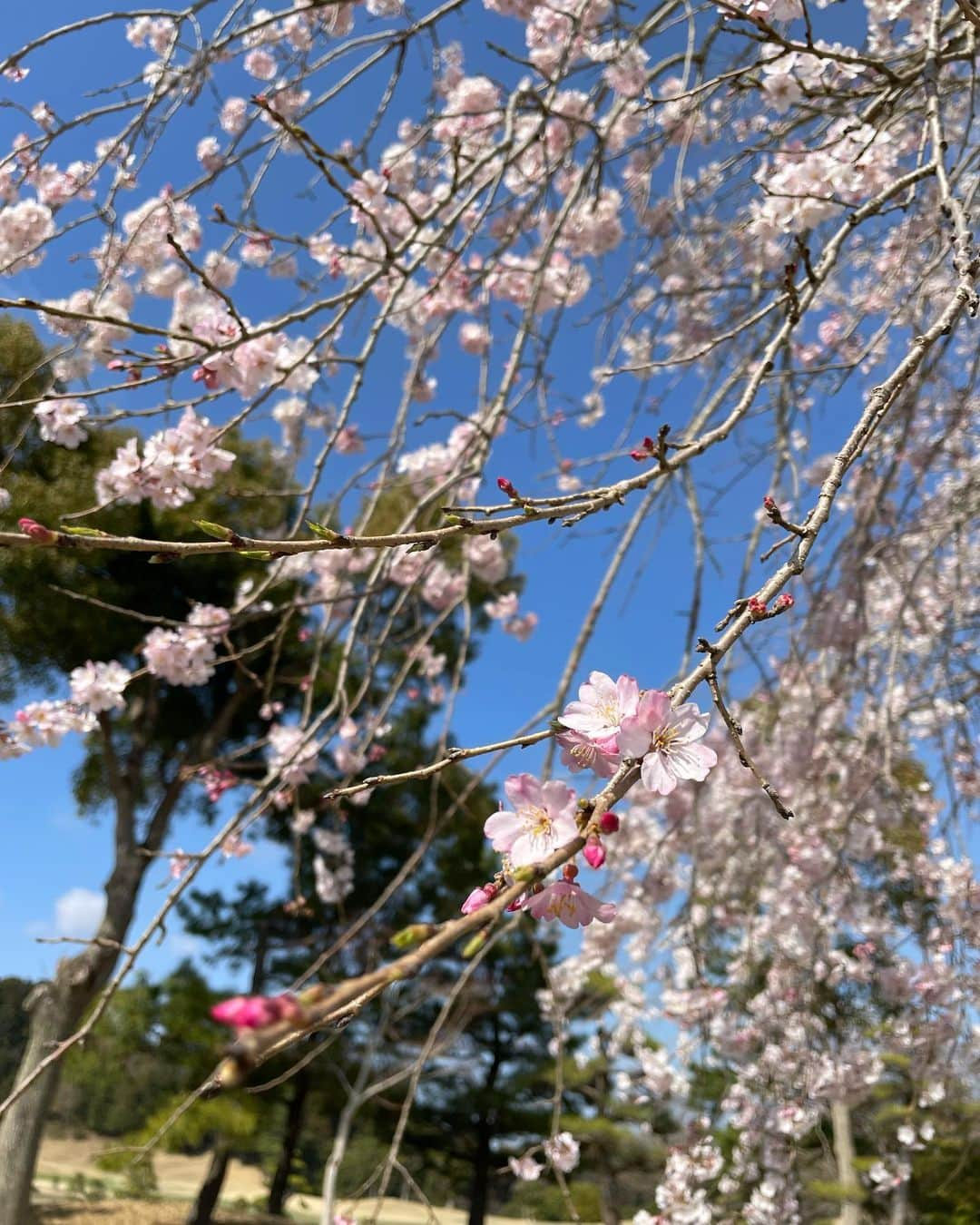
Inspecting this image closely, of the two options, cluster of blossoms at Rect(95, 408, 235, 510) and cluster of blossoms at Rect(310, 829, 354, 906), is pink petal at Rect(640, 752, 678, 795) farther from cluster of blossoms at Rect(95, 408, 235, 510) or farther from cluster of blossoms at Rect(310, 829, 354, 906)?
cluster of blossoms at Rect(310, 829, 354, 906)

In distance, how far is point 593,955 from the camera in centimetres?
465

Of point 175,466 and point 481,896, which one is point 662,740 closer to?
point 481,896

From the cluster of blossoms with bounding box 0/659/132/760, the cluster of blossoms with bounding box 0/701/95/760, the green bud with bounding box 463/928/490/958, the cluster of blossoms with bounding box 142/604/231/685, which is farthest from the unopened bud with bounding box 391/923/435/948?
the cluster of blossoms with bounding box 0/701/95/760

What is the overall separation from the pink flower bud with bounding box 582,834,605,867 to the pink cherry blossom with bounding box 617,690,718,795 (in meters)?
0.06

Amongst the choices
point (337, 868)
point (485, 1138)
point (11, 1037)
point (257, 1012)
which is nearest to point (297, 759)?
point (257, 1012)

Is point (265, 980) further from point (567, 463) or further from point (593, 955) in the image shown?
point (567, 463)

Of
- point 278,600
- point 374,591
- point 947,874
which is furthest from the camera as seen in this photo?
point 278,600

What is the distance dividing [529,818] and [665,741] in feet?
0.32

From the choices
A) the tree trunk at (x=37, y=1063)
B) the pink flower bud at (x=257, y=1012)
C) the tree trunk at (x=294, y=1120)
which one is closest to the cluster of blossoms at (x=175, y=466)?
the pink flower bud at (x=257, y=1012)

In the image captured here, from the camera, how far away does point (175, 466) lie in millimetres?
1312

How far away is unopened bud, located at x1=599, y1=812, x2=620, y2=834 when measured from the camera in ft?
1.34

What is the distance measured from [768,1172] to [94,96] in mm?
4342

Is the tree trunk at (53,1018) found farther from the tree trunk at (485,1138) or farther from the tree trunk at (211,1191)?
the tree trunk at (485,1138)

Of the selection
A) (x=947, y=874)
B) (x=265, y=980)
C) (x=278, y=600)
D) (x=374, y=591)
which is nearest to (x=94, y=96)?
(x=374, y=591)
